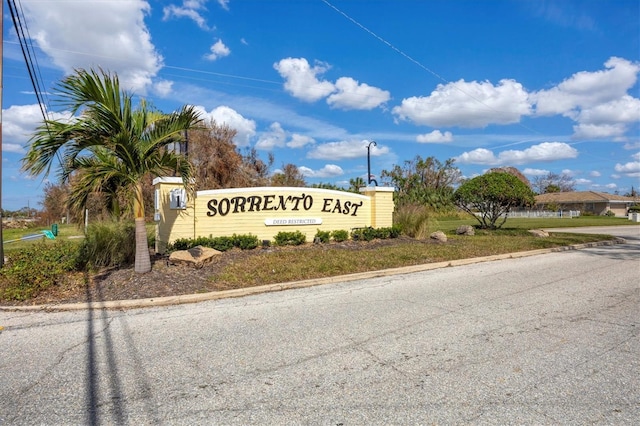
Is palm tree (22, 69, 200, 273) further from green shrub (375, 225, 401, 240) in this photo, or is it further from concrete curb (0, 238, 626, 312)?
green shrub (375, 225, 401, 240)

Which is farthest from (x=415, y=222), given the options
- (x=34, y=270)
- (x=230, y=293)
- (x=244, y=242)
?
(x=34, y=270)

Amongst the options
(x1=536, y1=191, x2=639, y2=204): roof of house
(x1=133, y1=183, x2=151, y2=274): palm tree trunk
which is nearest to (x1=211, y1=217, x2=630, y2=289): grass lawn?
(x1=133, y1=183, x2=151, y2=274): palm tree trunk

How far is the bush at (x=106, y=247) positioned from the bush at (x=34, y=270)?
27 centimetres

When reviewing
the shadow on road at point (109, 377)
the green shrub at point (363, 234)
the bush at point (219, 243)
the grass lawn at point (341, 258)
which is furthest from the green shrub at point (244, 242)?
the shadow on road at point (109, 377)

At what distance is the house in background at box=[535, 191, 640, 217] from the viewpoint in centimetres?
6781

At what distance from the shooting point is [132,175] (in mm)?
8055

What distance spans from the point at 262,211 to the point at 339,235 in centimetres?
288

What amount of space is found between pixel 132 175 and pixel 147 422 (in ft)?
19.9

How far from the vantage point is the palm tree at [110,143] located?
748 cm

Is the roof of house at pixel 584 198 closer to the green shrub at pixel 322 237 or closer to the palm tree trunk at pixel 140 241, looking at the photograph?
the green shrub at pixel 322 237

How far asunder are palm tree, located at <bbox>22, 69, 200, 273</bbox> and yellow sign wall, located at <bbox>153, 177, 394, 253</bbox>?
8.63 ft

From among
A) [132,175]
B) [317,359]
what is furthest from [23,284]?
[317,359]

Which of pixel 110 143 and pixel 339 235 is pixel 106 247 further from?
pixel 339 235

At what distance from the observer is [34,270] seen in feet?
24.0
